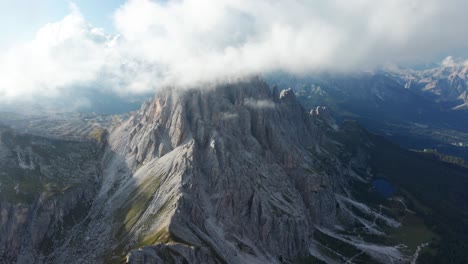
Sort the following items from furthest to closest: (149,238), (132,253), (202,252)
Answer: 1. (149,238)
2. (202,252)
3. (132,253)

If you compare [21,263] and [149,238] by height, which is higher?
[149,238]

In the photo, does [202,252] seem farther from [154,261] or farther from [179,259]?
[154,261]

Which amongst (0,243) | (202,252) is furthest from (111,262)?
(0,243)

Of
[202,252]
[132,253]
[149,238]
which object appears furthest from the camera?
[149,238]

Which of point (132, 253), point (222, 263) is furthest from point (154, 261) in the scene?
point (222, 263)

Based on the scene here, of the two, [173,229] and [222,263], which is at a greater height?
[173,229]

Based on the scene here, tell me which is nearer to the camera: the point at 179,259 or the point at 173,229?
the point at 179,259

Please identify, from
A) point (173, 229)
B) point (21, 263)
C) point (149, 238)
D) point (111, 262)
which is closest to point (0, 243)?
point (21, 263)

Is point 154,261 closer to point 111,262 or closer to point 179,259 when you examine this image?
point 179,259

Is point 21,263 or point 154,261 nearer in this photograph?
point 154,261
